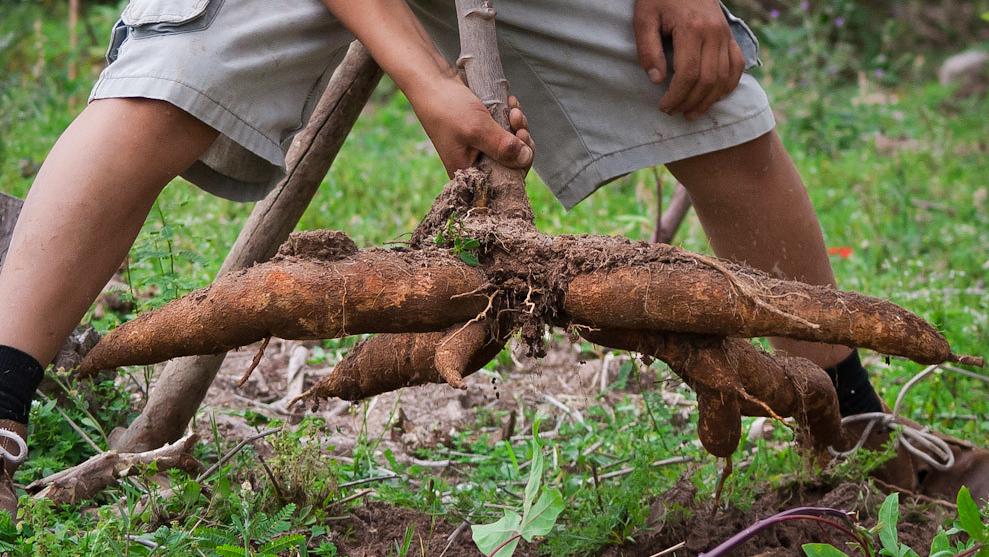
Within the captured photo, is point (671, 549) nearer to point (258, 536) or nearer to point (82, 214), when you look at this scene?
point (258, 536)

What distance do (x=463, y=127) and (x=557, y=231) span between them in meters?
2.11

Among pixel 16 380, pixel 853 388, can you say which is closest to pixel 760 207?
pixel 853 388

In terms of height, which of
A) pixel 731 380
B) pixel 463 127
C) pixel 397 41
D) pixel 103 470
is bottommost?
pixel 103 470

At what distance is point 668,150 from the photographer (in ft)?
6.72

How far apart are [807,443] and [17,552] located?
4.64ft

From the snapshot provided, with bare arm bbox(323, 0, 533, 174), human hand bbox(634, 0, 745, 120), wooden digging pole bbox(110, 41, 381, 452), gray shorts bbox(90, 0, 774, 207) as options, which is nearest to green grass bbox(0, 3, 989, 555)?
wooden digging pole bbox(110, 41, 381, 452)

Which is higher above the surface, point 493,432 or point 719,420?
point 719,420

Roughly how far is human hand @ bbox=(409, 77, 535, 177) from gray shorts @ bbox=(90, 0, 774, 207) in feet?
0.94

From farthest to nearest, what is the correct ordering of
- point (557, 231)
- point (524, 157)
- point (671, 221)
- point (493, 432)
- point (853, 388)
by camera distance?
point (557, 231) < point (671, 221) < point (493, 432) < point (853, 388) < point (524, 157)

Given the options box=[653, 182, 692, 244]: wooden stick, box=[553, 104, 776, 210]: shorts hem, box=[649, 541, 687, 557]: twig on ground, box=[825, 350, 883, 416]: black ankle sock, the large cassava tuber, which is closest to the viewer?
the large cassava tuber

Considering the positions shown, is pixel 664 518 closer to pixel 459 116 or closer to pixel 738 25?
pixel 459 116

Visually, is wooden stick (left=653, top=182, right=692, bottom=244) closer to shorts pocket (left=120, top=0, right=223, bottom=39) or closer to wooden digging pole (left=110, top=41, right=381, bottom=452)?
wooden digging pole (left=110, top=41, right=381, bottom=452)

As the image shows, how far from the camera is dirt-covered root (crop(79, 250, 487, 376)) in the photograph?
4.99 feet

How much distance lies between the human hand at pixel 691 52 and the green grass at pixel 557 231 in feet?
2.02
